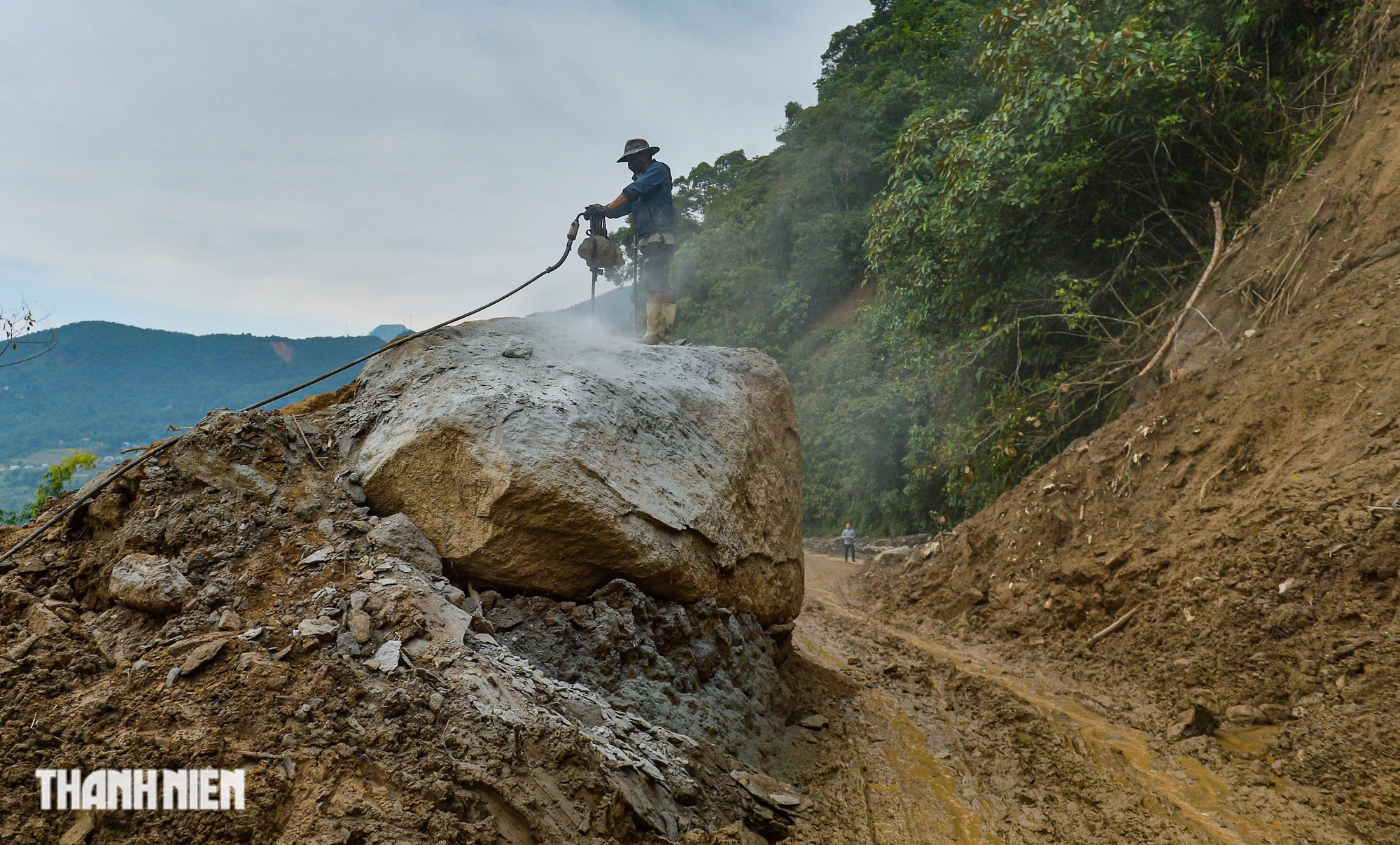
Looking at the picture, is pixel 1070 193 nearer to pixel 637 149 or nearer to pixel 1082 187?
pixel 1082 187

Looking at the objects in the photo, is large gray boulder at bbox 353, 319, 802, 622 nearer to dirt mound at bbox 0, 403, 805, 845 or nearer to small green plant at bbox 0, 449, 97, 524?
dirt mound at bbox 0, 403, 805, 845

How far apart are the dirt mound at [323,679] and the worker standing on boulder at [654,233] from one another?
3.01 meters

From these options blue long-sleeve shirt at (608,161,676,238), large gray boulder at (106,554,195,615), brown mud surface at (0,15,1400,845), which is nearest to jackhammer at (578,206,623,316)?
blue long-sleeve shirt at (608,161,676,238)

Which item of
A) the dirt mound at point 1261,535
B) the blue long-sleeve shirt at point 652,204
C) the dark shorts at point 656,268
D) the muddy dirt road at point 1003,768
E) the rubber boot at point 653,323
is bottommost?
the muddy dirt road at point 1003,768

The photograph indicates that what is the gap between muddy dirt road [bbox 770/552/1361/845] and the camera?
313 cm

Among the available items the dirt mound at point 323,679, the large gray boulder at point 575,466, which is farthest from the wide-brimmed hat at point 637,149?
the dirt mound at point 323,679

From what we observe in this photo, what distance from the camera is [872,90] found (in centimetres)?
2319

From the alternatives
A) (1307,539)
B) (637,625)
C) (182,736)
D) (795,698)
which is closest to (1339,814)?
(1307,539)

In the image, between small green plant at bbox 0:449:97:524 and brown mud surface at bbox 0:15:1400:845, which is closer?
brown mud surface at bbox 0:15:1400:845

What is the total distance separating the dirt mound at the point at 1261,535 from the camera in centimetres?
354

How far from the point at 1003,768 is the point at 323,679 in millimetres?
3009

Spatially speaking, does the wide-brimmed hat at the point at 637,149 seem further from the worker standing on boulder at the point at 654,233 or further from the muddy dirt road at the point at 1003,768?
the muddy dirt road at the point at 1003,768

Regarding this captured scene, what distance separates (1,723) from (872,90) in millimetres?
24382

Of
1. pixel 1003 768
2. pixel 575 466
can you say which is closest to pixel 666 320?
pixel 575 466
